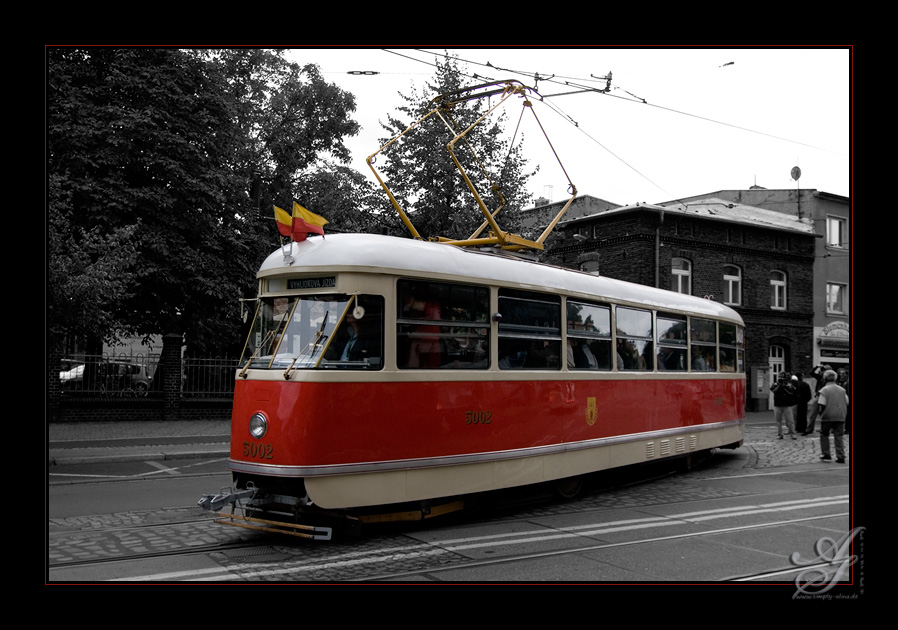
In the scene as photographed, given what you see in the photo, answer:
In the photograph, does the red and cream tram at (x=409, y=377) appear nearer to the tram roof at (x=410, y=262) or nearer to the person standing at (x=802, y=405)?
the tram roof at (x=410, y=262)

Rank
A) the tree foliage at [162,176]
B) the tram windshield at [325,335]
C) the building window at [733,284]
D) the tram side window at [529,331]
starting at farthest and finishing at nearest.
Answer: the building window at [733,284] < the tree foliage at [162,176] < the tram side window at [529,331] < the tram windshield at [325,335]

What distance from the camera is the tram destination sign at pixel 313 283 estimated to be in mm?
7418

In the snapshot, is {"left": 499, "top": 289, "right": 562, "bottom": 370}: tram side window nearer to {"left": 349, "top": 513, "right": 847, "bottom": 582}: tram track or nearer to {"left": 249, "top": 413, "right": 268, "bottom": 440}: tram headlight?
{"left": 349, "top": 513, "right": 847, "bottom": 582}: tram track

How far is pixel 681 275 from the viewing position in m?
31.6

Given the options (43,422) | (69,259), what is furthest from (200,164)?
(43,422)

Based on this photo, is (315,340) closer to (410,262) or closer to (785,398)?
(410,262)

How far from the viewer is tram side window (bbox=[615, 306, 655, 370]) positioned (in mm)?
10922

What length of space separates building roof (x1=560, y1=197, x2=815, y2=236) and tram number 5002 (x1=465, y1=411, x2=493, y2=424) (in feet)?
75.2

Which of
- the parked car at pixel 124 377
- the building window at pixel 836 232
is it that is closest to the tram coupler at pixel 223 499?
the parked car at pixel 124 377

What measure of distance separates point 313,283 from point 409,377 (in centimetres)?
133

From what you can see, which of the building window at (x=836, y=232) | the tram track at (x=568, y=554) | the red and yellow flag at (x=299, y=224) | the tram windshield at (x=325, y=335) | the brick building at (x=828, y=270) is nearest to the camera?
the tram track at (x=568, y=554)

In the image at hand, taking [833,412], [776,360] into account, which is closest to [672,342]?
[833,412]

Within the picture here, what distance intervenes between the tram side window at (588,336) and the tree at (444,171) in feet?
31.1
